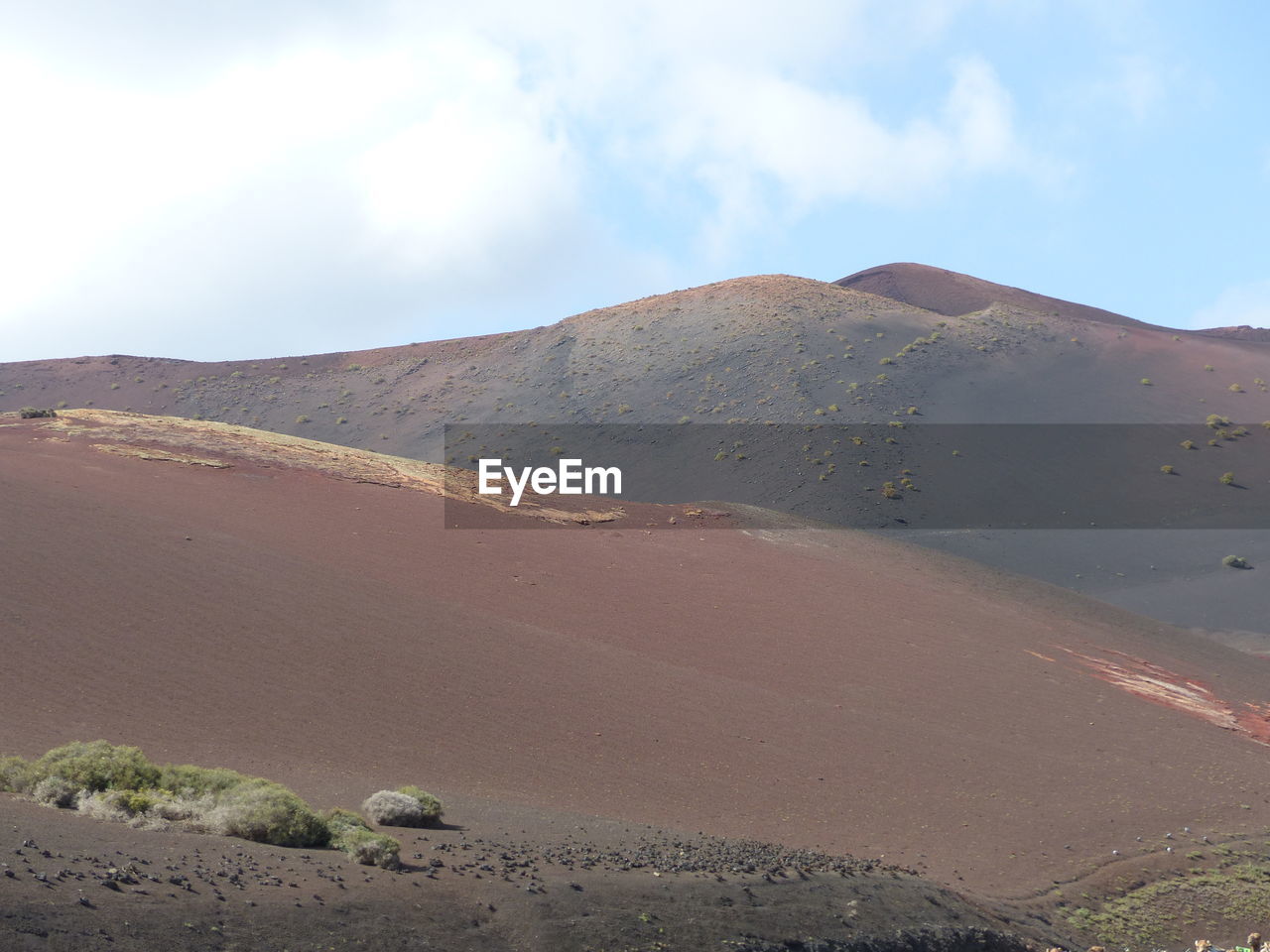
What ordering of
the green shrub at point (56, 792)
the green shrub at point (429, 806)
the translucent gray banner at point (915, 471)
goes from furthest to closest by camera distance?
the translucent gray banner at point (915, 471)
the green shrub at point (429, 806)
the green shrub at point (56, 792)

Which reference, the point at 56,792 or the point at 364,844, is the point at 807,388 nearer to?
the point at 364,844

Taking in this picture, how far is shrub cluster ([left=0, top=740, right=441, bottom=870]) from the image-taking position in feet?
35.0

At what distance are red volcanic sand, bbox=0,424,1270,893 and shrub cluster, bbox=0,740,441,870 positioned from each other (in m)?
1.95

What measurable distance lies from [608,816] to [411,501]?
20271 millimetres

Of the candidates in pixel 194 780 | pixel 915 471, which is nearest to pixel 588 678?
pixel 194 780

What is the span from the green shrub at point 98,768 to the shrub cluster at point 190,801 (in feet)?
0.03

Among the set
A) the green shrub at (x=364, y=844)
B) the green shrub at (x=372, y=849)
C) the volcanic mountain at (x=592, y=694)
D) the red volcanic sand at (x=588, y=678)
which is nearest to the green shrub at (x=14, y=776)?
the volcanic mountain at (x=592, y=694)

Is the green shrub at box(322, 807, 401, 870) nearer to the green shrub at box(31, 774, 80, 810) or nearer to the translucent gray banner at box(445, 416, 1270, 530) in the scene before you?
the green shrub at box(31, 774, 80, 810)

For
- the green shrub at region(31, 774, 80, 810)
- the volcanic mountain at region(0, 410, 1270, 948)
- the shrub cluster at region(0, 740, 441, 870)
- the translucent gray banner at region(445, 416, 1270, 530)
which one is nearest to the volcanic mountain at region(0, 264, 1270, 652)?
the translucent gray banner at region(445, 416, 1270, 530)

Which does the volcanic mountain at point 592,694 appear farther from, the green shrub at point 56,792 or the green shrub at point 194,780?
the green shrub at point 194,780

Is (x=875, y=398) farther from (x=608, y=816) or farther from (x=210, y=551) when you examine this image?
(x=608, y=816)

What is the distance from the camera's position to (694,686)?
21500 mm

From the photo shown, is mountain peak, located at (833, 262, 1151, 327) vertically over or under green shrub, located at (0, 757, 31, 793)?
over

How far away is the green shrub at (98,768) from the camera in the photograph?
11344 millimetres
